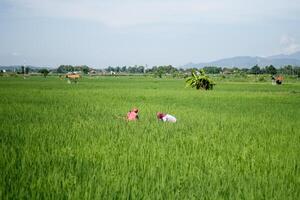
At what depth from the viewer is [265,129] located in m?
7.23

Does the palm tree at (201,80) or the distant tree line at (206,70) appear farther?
the distant tree line at (206,70)

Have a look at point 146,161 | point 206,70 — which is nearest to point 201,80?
point 146,161

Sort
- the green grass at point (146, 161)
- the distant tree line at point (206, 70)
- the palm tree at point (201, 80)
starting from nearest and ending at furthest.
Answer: the green grass at point (146, 161) → the palm tree at point (201, 80) → the distant tree line at point (206, 70)

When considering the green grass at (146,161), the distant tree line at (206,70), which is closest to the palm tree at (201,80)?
the green grass at (146,161)

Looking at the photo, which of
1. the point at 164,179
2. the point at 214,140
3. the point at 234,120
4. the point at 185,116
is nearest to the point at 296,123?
the point at 234,120

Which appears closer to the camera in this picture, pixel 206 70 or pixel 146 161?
pixel 146 161

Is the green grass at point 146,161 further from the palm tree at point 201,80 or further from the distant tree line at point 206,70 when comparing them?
the distant tree line at point 206,70

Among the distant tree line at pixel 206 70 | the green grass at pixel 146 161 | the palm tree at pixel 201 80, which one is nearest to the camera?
the green grass at pixel 146 161

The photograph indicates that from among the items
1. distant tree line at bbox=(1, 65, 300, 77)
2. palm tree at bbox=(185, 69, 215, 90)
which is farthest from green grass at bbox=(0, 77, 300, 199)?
distant tree line at bbox=(1, 65, 300, 77)

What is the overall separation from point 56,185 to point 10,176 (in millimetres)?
540

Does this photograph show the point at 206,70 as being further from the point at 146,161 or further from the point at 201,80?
the point at 146,161

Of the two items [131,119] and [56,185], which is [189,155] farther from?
[131,119]

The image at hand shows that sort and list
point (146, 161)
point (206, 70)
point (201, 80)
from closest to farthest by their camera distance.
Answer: point (146, 161), point (201, 80), point (206, 70)

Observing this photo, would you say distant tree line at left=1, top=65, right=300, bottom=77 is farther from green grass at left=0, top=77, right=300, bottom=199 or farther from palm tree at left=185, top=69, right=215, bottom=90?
green grass at left=0, top=77, right=300, bottom=199
